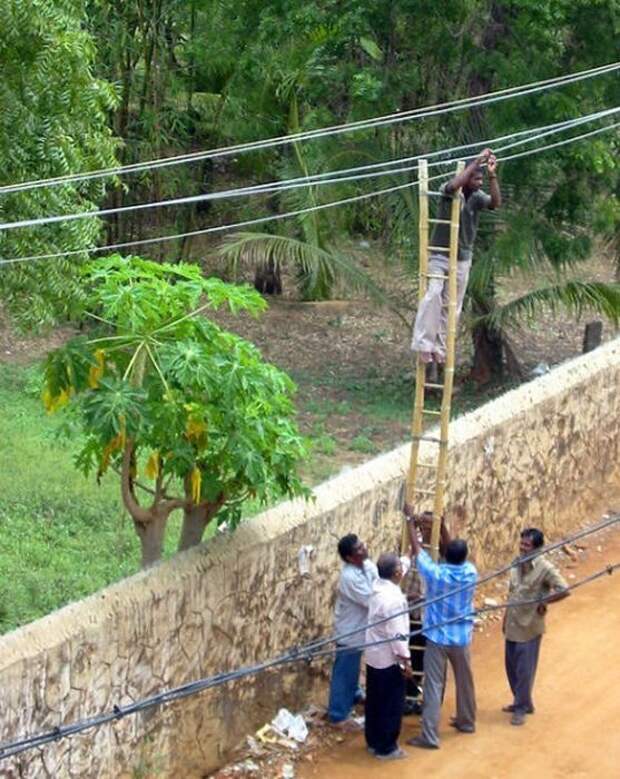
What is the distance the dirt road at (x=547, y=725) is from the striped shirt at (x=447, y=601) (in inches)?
31.2

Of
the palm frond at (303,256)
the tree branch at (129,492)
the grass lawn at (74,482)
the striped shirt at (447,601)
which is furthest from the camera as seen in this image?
the palm frond at (303,256)

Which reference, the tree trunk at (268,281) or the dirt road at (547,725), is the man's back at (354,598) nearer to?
the dirt road at (547,725)

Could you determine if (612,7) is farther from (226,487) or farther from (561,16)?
(226,487)

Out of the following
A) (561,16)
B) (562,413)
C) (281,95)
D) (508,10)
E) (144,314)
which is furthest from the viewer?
(281,95)

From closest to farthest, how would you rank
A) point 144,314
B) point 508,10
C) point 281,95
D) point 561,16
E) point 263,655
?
1. point 144,314
2. point 263,655
3. point 561,16
4. point 508,10
5. point 281,95

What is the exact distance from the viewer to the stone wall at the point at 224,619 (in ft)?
27.6

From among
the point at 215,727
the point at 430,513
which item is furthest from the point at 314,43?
the point at 215,727

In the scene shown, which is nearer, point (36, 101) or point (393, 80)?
point (36, 101)

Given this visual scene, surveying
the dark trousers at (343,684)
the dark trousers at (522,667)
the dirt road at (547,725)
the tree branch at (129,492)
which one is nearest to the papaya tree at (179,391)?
the tree branch at (129,492)

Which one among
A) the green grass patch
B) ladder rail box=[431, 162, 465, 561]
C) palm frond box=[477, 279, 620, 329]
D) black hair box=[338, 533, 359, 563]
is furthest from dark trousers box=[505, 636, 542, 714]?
palm frond box=[477, 279, 620, 329]

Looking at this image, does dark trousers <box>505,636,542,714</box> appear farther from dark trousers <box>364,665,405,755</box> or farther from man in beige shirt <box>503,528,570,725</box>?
dark trousers <box>364,665,405,755</box>

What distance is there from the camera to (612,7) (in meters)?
18.2

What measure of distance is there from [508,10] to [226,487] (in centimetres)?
1170

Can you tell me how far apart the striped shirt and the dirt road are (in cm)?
79
